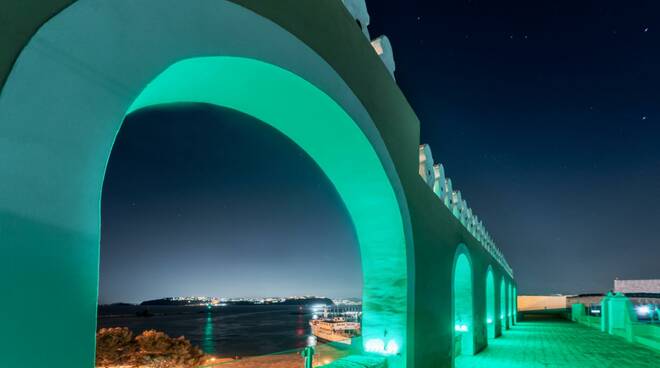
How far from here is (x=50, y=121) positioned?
1.47 m

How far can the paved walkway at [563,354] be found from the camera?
995cm

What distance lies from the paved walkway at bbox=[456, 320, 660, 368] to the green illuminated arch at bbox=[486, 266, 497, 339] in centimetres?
56

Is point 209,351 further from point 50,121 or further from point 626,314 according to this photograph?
point 50,121

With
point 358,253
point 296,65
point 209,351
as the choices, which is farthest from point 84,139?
point 209,351

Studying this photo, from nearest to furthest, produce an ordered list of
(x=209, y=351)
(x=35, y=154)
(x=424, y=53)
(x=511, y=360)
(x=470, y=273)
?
(x=35, y=154)
(x=424, y=53)
(x=511, y=360)
(x=470, y=273)
(x=209, y=351)

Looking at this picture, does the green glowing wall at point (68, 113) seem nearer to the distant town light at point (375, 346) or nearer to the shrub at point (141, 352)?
the distant town light at point (375, 346)

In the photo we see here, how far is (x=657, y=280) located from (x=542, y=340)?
22.3 meters

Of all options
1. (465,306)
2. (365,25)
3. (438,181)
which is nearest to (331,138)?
(365,25)

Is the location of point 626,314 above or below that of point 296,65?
below

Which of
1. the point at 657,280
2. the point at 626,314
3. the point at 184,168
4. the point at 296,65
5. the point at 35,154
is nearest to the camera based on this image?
the point at 35,154

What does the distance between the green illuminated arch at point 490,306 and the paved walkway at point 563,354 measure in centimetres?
56

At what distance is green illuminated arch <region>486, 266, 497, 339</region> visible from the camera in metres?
15.8

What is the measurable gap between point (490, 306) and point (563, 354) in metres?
5.10

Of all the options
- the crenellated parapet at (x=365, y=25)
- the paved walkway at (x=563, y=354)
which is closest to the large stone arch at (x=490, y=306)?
the paved walkway at (x=563, y=354)
